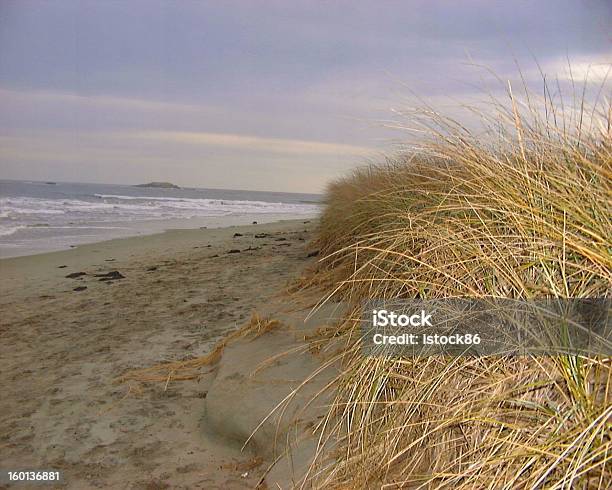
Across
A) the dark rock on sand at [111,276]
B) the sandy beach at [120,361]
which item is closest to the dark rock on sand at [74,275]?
the sandy beach at [120,361]

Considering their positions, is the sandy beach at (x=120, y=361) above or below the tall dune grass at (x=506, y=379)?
below

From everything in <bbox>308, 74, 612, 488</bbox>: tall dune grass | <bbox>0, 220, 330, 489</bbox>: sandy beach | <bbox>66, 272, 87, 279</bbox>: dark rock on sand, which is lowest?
<bbox>0, 220, 330, 489</bbox>: sandy beach

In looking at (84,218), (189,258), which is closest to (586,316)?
(189,258)

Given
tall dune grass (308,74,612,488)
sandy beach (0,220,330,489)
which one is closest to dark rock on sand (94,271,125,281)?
sandy beach (0,220,330,489)

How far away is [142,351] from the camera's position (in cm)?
384

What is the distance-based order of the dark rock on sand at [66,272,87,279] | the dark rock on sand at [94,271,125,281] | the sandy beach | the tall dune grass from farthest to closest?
the dark rock on sand at [66,272,87,279], the dark rock on sand at [94,271,125,281], the sandy beach, the tall dune grass

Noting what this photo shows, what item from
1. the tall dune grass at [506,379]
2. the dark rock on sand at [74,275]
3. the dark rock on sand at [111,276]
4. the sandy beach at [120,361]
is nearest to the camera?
the tall dune grass at [506,379]

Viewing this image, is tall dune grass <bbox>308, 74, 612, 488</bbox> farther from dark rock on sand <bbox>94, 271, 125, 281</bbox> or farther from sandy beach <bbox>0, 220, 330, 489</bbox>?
dark rock on sand <bbox>94, 271, 125, 281</bbox>

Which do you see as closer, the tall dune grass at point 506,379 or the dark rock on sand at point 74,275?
the tall dune grass at point 506,379

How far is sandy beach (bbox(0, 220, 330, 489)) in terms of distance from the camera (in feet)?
7.95

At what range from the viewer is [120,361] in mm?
3668

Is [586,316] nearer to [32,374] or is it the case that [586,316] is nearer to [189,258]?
[32,374]

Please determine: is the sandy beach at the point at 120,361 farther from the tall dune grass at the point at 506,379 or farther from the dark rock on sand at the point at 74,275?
the tall dune grass at the point at 506,379

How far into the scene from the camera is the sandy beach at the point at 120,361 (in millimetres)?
2422
